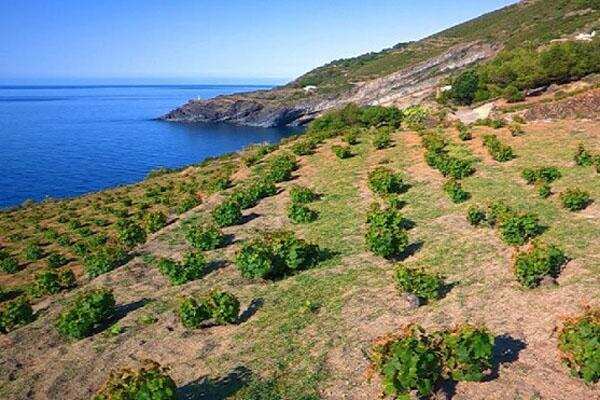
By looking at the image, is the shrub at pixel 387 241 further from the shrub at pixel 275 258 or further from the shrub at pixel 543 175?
the shrub at pixel 543 175

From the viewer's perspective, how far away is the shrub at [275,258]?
18984 mm

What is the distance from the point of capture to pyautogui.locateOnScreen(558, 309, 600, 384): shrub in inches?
409

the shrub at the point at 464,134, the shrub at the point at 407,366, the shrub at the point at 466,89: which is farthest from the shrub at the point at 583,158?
the shrub at the point at 466,89

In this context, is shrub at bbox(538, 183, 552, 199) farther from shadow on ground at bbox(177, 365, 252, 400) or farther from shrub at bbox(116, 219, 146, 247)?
shrub at bbox(116, 219, 146, 247)

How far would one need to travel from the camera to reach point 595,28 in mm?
94000

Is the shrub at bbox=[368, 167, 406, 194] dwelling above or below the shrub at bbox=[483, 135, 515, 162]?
below

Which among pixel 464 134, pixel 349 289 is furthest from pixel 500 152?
pixel 349 289

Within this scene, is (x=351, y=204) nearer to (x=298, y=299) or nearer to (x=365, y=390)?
(x=298, y=299)

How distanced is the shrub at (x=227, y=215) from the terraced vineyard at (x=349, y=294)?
74 mm

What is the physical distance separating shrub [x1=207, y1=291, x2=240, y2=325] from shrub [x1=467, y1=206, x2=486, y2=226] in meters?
11.1

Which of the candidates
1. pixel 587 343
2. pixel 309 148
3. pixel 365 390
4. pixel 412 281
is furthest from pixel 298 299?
pixel 309 148

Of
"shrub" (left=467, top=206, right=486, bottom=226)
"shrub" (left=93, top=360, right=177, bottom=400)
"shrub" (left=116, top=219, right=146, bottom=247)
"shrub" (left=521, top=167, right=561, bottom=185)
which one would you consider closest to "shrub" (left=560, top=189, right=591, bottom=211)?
"shrub" (left=467, top=206, right=486, bottom=226)

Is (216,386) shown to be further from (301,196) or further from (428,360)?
(301,196)

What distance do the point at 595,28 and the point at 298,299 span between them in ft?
337
